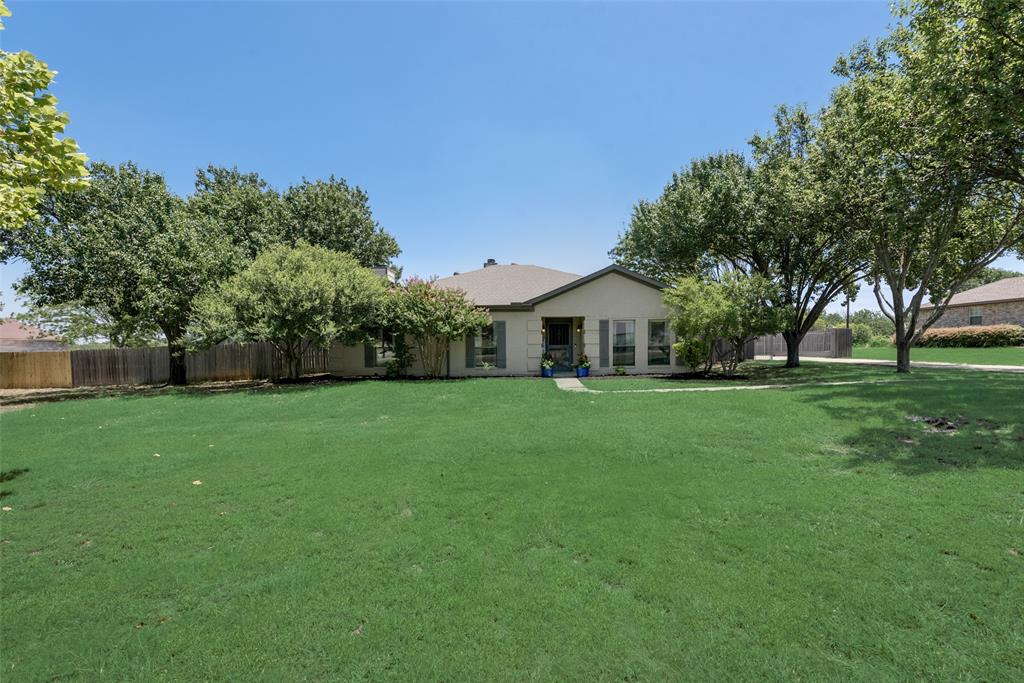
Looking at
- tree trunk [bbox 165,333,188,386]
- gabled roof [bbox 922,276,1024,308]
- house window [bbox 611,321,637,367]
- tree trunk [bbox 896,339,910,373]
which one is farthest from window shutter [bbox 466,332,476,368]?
gabled roof [bbox 922,276,1024,308]

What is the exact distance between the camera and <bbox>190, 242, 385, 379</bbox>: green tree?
14.8 meters

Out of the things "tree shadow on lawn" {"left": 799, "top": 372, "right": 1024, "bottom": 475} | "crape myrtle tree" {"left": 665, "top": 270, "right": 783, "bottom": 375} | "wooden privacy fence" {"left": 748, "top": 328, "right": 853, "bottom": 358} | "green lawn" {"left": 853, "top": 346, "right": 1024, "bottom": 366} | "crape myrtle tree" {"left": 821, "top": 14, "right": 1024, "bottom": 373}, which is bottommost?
"tree shadow on lawn" {"left": 799, "top": 372, "right": 1024, "bottom": 475}

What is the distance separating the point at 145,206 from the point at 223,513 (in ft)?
59.8

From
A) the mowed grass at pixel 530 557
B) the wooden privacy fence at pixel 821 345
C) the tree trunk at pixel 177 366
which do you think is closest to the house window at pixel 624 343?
the mowed grass at pixel 530 557

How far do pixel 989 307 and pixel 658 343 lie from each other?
29.2 meters

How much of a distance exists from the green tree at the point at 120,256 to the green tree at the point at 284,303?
132 centimetres

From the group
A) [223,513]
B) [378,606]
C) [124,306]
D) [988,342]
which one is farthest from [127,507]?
[988,342]

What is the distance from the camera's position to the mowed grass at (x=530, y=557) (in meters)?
2.69

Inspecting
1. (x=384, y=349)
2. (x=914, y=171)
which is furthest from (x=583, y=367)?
(x=914, y=171)

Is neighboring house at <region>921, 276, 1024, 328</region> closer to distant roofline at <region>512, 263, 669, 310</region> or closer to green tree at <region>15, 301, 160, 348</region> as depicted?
distant roofline at <region>512, 263, 669, 310</region>

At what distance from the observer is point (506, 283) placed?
2091 centimetres

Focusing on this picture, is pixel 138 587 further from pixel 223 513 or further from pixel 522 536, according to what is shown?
pixel 522 536

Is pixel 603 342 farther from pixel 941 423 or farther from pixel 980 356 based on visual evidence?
pixel 980 356

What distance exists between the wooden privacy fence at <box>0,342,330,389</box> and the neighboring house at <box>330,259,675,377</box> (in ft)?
17.5
